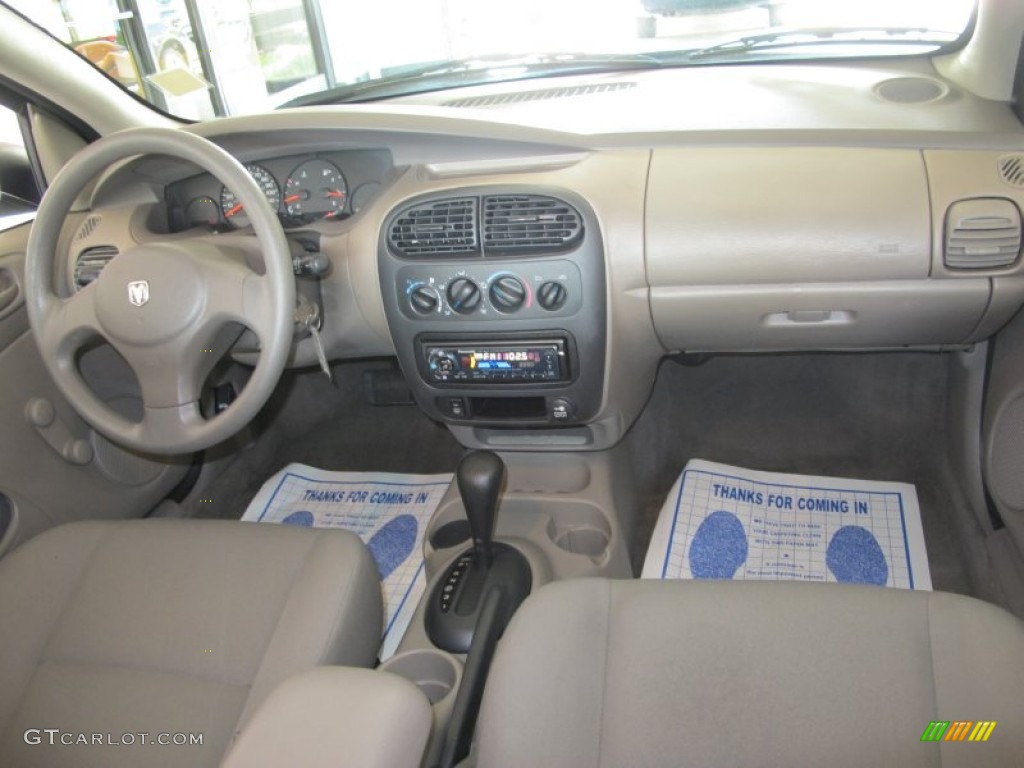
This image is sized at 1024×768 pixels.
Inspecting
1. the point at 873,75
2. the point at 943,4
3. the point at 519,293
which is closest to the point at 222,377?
the point at 519,293

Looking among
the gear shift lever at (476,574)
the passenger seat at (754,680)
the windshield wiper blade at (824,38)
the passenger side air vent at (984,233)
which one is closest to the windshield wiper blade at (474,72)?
the windshield wiper blade at (824,38)

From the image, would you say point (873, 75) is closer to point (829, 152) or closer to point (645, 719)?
point (829, 152)

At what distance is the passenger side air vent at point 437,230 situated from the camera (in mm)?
1334

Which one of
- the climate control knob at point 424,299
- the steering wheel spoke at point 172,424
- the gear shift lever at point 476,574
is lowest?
the gear shift lever at point 476,574

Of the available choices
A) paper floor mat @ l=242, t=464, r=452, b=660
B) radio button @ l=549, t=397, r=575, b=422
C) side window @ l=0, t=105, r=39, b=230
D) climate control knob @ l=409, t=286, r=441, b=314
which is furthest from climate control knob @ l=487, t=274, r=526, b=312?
side window @ l=0, t=105, r=39, b=230

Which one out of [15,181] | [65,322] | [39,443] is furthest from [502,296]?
[15,181]

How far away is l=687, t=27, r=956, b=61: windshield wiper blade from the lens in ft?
5.03

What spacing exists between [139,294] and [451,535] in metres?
0.77

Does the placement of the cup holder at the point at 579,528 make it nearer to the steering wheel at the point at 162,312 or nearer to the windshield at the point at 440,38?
the steering wheel at the point at 162,312

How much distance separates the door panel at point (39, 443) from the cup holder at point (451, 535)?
0.69 m

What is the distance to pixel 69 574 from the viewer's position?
3.89 feet

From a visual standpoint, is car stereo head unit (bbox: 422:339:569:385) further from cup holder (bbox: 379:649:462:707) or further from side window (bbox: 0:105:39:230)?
side window (bbox: 0:105:39:230)

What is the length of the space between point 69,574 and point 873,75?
1.61 m

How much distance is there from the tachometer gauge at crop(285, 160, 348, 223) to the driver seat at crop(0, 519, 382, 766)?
2.06ft
